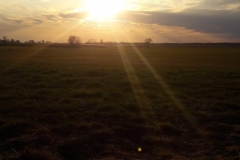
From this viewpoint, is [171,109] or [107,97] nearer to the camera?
[171,109]

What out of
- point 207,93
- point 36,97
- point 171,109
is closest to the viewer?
point 171,109

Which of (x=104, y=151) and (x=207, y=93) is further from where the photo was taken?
(x=207, y=93)

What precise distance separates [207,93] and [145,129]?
7.71 meters

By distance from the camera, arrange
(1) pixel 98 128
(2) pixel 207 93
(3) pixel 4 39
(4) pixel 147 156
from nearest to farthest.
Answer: (4) pixel 147 156 < (1) pixel 98 128 < (2) pixel 207 93 < (3) pixel 4 39

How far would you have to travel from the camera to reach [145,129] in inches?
351

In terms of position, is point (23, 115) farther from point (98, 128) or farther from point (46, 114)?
point (98, 128)

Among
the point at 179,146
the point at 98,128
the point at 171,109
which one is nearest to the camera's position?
the point at 179,146

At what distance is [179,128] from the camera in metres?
9.13

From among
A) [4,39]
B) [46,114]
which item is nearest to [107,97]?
[46,114]

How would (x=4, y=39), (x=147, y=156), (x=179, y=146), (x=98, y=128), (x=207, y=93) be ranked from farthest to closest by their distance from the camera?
1. (x=4, y=39)
2. (x=207, y=93)
3. (x=98, y=128)
4. (x=179, y=146)
5. (x=147, y=156)

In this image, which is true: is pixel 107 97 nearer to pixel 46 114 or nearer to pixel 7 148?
pixel 46 114

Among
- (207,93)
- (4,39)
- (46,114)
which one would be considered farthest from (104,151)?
(4,39)

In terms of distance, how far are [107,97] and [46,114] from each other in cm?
389

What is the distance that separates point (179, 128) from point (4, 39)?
494ft
